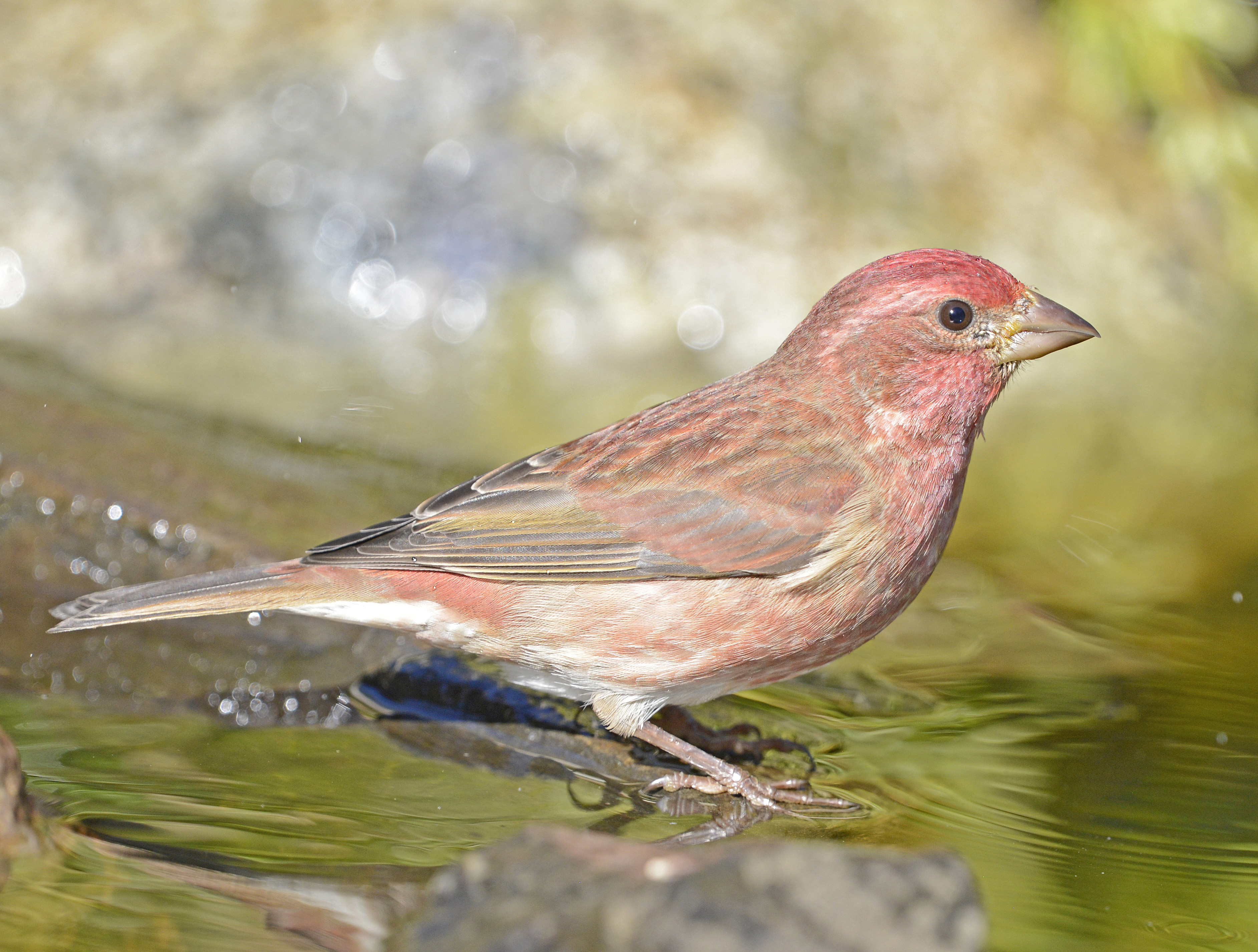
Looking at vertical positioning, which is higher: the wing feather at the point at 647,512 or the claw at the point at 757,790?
the wing feather at the point at 647,512

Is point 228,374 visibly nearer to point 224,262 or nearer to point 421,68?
point 224,262

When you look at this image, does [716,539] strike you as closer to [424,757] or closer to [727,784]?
[727,784]

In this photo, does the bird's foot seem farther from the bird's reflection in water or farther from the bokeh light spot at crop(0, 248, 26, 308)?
the bokeh light spot at crop(0, 248, 26, 308)

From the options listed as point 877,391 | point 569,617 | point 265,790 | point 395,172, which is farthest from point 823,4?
point 265,790

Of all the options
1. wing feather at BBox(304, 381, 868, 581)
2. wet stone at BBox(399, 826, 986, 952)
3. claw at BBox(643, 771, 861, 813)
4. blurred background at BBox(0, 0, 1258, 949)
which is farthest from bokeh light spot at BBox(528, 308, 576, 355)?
wet stone at BBox(399, 826, 986, 952)

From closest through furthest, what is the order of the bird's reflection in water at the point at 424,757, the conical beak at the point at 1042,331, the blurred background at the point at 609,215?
the bird's reflection in water at the point at 424,757 < the conical beak at the point at 1042,331 < the blurred background at the point at 609,215

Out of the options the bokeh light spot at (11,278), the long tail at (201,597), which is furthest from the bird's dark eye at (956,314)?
the bokeh light spot at (11,278)

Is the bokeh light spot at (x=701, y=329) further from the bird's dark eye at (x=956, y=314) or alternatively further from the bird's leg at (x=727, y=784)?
the bird's leg at (x=727, y=784)

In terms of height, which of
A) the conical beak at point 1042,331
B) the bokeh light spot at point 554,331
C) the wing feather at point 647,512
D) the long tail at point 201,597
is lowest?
the long tail at point 201,597

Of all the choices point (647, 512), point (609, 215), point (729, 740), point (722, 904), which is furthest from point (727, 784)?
point (609, 215)
